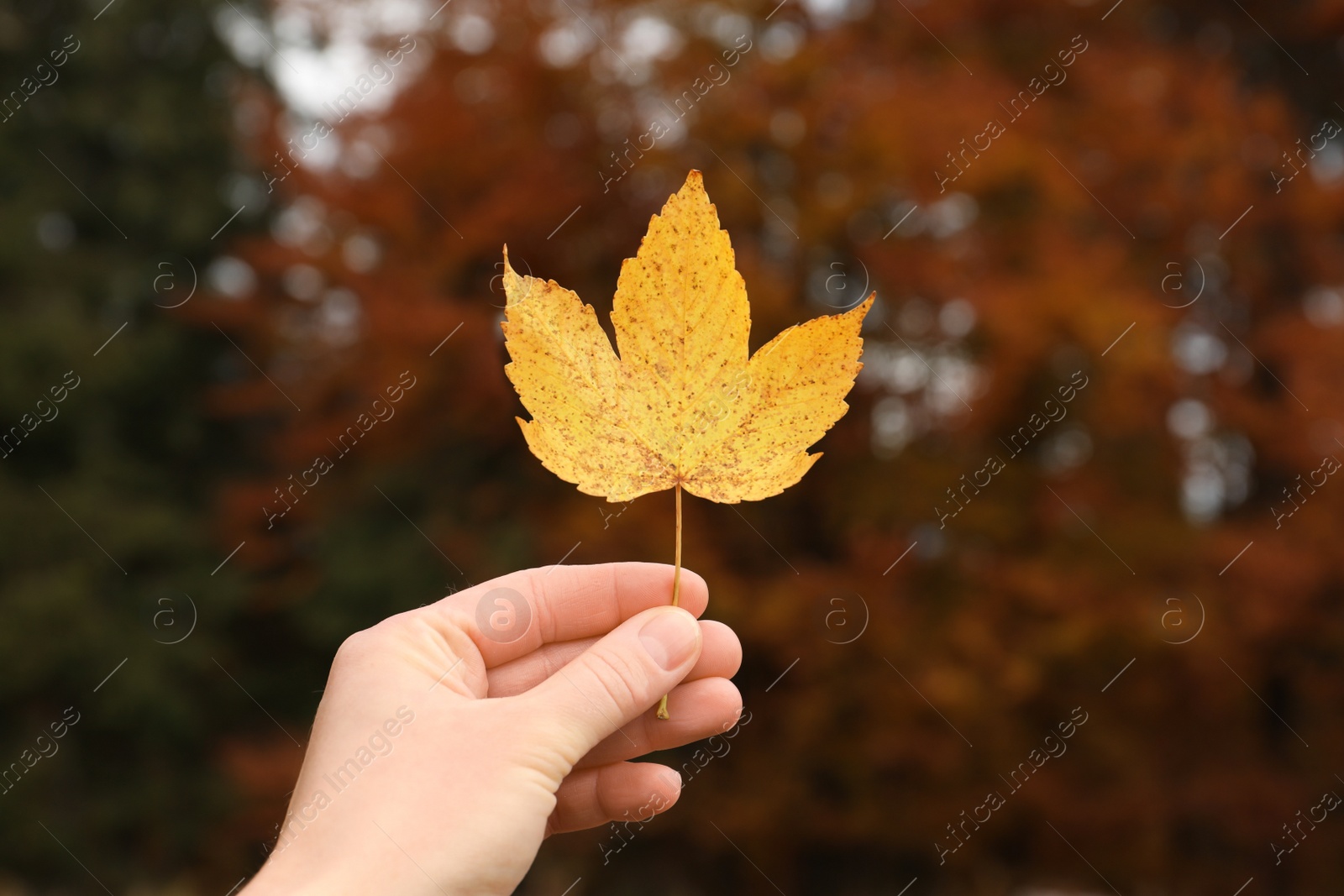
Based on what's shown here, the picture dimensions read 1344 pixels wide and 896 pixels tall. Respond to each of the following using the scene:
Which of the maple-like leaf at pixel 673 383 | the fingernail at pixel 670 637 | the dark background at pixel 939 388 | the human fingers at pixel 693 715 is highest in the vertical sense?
the maple-like leaf at pixel 673 383

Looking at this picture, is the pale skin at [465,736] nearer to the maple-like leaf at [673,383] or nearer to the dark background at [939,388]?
the maple-like leaf at [673,383]

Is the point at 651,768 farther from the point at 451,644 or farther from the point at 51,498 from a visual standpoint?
the point at 51,498

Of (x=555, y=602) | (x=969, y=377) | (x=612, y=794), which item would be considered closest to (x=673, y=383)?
(x=555, y=602)

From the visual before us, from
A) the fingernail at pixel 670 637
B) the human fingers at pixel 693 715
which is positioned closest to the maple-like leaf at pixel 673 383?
the fingernail at pixel 670 637

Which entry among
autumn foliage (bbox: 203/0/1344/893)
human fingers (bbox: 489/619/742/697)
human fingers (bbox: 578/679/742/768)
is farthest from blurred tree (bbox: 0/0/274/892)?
human fingers (bbox: 578/679/742/768)

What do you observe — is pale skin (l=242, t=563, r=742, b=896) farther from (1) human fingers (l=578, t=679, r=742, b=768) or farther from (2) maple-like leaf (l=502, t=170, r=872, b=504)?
(2) maple-like leaf (l=502, t=170, r=872, b=504)

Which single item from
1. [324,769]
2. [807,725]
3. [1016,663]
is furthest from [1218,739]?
[324,769]

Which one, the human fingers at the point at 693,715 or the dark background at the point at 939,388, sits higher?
the human fingers at the point at 693,715
